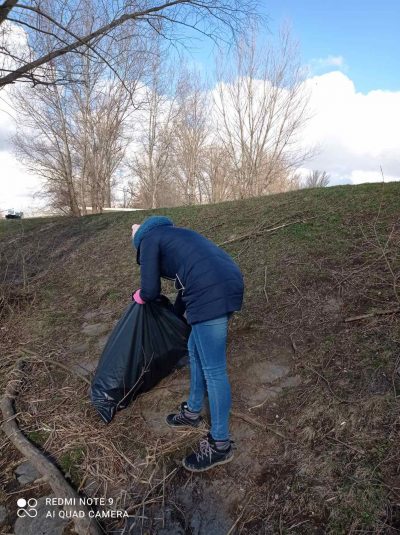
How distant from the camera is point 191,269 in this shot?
7.18 feet

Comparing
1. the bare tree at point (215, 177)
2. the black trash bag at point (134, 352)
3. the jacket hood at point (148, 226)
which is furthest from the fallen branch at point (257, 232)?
the bare tree at point (215, 177)

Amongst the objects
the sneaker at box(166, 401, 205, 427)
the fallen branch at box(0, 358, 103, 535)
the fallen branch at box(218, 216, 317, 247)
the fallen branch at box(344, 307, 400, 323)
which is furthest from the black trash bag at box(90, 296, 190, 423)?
the fallen branch at box(218, 216, 317, 247)

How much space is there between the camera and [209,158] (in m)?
23.8

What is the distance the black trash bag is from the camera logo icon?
61 cm

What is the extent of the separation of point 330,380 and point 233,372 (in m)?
0.73

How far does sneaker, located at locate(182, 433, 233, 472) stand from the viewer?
221 cm

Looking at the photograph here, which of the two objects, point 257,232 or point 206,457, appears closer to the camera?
point 206,457

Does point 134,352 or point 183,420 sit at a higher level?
point 134,352

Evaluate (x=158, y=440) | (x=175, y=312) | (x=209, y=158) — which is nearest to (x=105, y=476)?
(x=158, y=440)

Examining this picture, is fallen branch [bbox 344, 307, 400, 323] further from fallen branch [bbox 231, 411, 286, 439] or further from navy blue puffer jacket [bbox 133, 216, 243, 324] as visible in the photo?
navy blue puffer jacket [bbox 133, 216, 243, 324]

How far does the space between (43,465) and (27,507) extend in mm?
230

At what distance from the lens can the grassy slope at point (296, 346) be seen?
1.98 metres

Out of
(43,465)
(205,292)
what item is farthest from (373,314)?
(43,465)

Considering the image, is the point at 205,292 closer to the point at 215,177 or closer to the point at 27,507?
the point at 27,507
